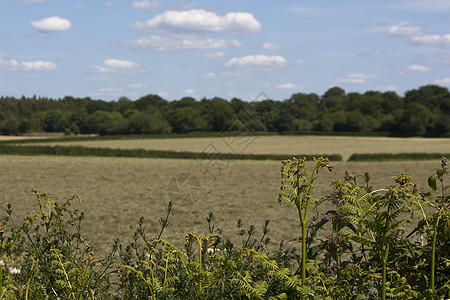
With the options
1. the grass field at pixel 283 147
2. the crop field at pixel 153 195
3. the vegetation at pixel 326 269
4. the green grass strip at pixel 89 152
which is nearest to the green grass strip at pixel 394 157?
the green grass strip at pixel 89 152

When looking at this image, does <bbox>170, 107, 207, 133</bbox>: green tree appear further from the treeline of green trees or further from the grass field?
the grass field

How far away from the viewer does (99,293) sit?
2297 millimetres

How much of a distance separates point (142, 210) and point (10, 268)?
12.2 metres

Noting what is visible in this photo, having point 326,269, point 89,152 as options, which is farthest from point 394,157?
point 326,269

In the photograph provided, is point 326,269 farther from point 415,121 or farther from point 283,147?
point 415,121

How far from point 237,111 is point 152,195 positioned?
8563 centimetres

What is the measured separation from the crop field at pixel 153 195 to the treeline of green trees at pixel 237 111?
4802 cm

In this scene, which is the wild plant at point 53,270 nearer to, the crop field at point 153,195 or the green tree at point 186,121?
the crop field at point 153,195

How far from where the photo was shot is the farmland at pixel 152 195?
1077cm

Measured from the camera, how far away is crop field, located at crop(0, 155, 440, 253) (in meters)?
10.6

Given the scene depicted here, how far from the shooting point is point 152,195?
16.6 metres

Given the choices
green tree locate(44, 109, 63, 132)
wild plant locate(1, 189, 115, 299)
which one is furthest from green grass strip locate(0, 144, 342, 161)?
green tree locate(44, 109, 63, 132)

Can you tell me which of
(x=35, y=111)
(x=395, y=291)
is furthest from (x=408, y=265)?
(x=35, y=111)

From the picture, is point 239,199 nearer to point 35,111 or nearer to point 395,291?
point 395,291
